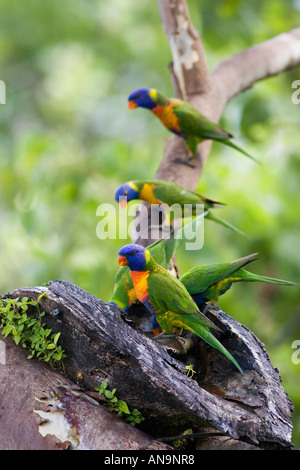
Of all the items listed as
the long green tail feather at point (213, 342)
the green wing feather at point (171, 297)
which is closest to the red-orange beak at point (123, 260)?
the green wing feather at point (171, 297)

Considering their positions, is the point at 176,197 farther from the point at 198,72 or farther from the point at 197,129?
the point at 198,72

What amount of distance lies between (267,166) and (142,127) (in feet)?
9.81

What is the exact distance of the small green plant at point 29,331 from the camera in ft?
5.23

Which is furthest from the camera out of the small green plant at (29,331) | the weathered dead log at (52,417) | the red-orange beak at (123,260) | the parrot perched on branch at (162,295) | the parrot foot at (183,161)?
the parrot foot at (183,161)

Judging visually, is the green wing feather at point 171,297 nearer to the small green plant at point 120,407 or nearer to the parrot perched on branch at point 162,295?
the parrot perched on branch at point 162,295

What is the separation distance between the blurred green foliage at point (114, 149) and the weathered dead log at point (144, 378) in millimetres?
1905

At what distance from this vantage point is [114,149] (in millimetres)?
3658

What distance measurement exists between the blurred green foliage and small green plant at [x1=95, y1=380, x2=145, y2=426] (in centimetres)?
195

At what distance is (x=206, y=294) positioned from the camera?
2082mm

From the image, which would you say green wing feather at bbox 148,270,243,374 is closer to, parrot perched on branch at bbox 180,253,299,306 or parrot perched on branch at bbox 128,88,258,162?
parrot perched on branch at bbox 180,253,299,306

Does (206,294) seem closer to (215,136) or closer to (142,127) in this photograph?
(215,136)

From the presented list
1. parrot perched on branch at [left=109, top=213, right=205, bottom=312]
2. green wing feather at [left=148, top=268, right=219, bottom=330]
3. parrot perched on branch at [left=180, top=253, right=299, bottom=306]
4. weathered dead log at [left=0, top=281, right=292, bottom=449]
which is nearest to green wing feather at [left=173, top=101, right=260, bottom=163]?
parrot perched on branch at [left=109, top=213, right=205, bottom=312]

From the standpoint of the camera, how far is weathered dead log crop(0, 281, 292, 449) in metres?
1.53

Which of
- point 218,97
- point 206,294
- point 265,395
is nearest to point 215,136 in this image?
point 218,97
